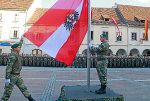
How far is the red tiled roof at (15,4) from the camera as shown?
45469 millimetres

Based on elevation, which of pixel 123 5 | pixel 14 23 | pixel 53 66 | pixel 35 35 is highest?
pixel 123 5

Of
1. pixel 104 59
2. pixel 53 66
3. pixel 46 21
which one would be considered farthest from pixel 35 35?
pixel 53 66

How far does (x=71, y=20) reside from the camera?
798cm

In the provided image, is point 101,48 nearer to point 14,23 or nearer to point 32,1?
point 14,23

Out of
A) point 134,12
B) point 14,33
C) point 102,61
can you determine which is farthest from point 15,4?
point 102,61

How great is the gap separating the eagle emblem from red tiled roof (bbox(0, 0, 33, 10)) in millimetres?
38580

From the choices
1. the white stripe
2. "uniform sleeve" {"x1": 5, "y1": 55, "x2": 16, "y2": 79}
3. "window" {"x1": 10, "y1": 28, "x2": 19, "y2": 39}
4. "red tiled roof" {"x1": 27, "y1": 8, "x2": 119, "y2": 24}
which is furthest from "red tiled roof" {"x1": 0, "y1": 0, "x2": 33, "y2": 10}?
the white stripe

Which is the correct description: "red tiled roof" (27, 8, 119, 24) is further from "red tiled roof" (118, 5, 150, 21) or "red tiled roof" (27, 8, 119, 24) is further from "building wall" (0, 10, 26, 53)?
"building wall" (0, 10, 26, 53)

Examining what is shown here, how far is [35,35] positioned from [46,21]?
0.46m

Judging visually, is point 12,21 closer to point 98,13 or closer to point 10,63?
point 98,13

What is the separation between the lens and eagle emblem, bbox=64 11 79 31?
7.94m

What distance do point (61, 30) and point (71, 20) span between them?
38cm

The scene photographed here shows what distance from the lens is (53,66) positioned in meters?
30.3

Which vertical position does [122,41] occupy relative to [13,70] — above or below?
above
